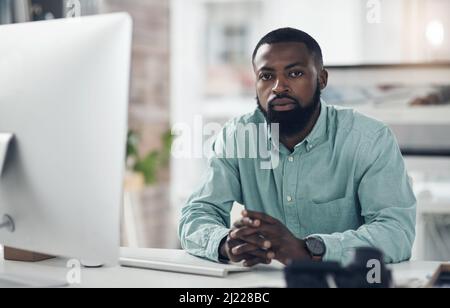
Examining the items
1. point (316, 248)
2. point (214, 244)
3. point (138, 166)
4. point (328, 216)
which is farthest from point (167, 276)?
point (138, 166)

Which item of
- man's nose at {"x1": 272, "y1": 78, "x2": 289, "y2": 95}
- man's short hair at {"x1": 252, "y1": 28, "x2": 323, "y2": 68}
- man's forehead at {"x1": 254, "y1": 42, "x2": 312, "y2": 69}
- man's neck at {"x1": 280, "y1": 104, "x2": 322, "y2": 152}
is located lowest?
man's neck at {"x1": 280, "y1": 104, "x2": 322, "y2": 152}

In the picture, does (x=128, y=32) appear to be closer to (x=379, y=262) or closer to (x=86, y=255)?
(x=86, y=255)

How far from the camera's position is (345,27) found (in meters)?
4.09

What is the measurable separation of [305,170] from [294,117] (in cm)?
13

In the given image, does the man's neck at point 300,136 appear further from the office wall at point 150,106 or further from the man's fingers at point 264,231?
the office wall at point 150,106

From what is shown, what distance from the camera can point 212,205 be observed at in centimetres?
155

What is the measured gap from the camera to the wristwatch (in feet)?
4.07

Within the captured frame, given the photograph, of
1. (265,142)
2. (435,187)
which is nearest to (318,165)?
(265,142)

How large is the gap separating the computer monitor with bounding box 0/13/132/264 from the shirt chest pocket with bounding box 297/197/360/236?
653mm

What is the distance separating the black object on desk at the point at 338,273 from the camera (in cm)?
95

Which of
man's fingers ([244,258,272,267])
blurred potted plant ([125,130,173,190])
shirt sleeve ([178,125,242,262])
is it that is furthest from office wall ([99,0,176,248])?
man's fingers ([244,258,272,267])

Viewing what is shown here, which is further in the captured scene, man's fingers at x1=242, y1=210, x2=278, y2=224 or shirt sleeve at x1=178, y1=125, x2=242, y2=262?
shirt sleeve at x1=178, y1=125, x2=242, y2=262

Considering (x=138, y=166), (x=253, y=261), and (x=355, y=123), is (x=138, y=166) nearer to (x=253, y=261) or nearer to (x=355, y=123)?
(x=355, y=123)

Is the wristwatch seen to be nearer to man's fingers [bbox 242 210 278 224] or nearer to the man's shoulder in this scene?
man's fingers [bbox 242 210 278 224]
